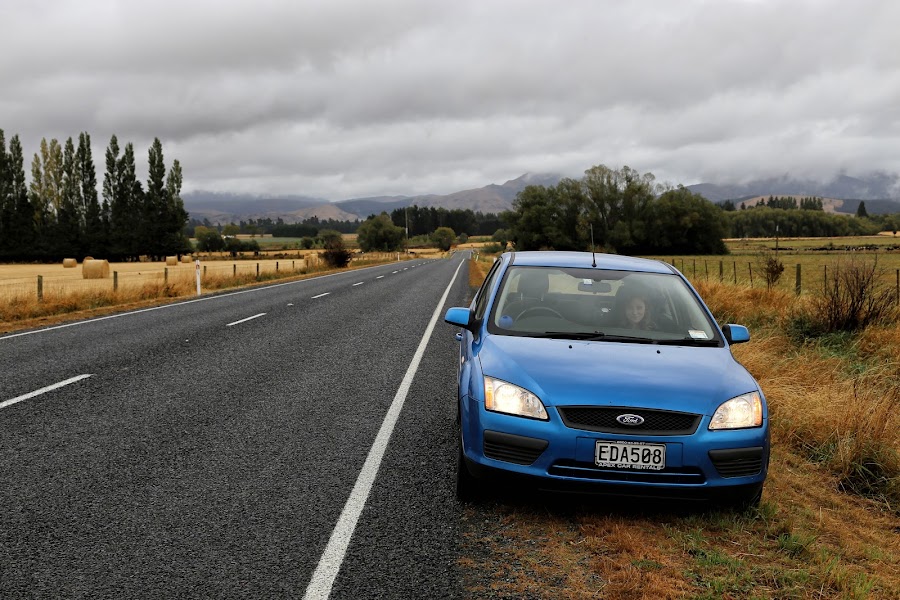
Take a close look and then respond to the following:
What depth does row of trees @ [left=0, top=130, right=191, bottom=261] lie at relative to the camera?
2557 inches

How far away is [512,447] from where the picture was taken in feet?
12.3

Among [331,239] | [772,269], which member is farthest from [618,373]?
[331,239]

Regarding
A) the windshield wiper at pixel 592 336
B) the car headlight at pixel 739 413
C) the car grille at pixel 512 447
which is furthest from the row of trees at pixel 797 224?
the car grille at pixel 512 447

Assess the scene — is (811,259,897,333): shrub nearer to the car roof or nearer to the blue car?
the car roof

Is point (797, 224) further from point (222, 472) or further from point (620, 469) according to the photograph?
point (222, 472)

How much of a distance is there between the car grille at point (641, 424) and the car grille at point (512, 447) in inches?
8.7

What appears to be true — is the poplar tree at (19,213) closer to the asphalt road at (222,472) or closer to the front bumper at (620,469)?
the asphalt road at (222,472)

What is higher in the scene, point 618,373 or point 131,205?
point 131,205

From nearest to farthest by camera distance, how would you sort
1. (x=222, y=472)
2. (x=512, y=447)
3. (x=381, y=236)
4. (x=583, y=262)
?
(x=512, y=447) < (x=222, y=472) < (x=583, y=262) < (x=381, y=236)

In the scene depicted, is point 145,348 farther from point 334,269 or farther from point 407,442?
point 334,269

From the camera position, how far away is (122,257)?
240 ft

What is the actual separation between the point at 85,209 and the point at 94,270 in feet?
118

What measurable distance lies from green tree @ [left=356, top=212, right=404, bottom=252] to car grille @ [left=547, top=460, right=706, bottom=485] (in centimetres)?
A: 13697

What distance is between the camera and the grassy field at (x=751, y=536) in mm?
3164
